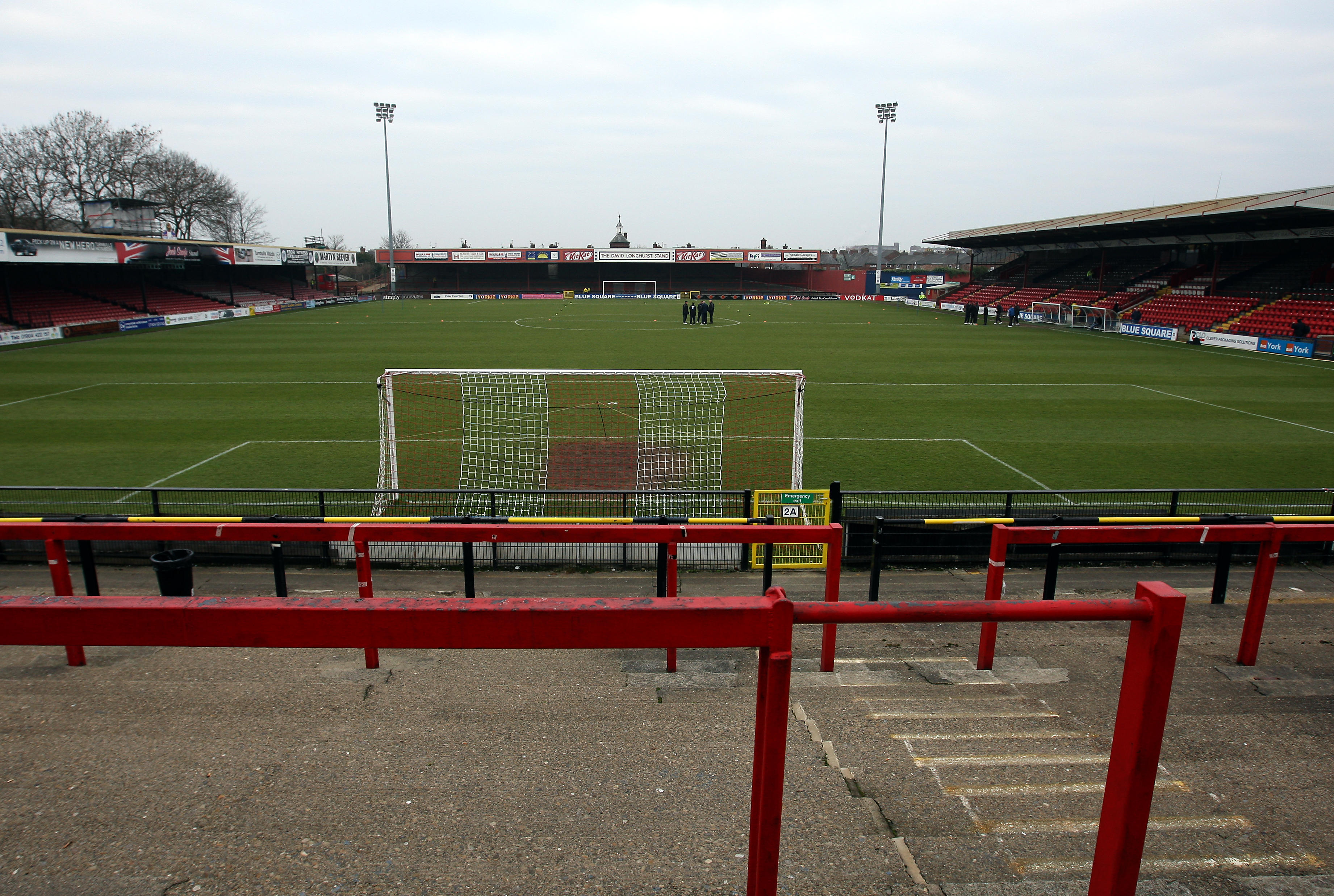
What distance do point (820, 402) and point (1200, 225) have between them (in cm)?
3159

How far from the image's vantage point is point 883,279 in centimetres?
9556

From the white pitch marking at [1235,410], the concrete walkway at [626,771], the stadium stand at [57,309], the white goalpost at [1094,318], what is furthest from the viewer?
the white goalpost at [1094,318]

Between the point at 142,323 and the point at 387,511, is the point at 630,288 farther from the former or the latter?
the point at 387,511

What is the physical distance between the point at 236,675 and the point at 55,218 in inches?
3113

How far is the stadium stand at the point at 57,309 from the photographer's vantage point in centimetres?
3962

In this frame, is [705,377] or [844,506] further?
[705,377]

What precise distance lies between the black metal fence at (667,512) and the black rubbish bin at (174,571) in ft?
5.27

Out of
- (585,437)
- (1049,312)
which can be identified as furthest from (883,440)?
(1049,312)

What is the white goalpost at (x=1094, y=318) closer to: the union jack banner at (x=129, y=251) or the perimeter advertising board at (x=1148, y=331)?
the perimeter advertising board at (x=1148, y=331)

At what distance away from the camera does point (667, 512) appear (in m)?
11.6

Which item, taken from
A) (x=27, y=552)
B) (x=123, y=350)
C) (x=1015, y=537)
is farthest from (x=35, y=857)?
(x=123, y=350)

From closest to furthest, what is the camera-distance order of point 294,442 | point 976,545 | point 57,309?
point 976,545, point 294,442, point 57,309

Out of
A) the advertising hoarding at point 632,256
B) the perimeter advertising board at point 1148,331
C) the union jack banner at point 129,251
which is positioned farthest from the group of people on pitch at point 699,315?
the advertising hoarding at point 632,256

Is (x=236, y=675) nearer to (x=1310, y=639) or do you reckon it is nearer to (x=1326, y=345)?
(x=1310, y=639)
